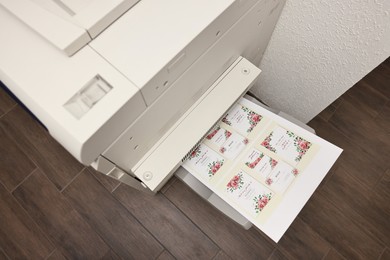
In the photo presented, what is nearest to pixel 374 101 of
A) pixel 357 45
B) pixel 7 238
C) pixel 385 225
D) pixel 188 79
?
pixel 385 225

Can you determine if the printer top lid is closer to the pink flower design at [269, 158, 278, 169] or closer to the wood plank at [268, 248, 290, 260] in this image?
the pink flower design at [269, 158, 278, 169]

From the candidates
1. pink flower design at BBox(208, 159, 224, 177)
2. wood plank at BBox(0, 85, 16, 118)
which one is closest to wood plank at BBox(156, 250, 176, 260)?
pink flower design at BBox(208, 159, 224, 177)

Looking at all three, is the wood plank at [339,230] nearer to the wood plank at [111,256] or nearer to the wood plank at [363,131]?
the wood plank at [363,131]

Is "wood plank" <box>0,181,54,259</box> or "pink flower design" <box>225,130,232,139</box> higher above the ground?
"pink flower design" <box>225,130,232,139</box>

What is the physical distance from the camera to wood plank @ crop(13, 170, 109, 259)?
1129mm

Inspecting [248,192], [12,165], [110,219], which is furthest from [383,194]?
[12,165]

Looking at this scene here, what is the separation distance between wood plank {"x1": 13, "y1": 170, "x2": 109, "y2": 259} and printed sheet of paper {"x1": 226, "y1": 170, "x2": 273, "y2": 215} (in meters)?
Answer: 0.72

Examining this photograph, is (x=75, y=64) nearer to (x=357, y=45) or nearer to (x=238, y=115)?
(x=238, y=115)

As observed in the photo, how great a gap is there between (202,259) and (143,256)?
0.82 feet

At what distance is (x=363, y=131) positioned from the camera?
4.23 ft

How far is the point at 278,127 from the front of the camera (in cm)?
79

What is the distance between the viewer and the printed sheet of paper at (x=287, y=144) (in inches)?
29.7

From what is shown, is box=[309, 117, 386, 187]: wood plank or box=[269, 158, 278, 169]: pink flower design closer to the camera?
box=[269, 158, 278, 169]: pink flower design

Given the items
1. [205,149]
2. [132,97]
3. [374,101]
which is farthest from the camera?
[374,101]
